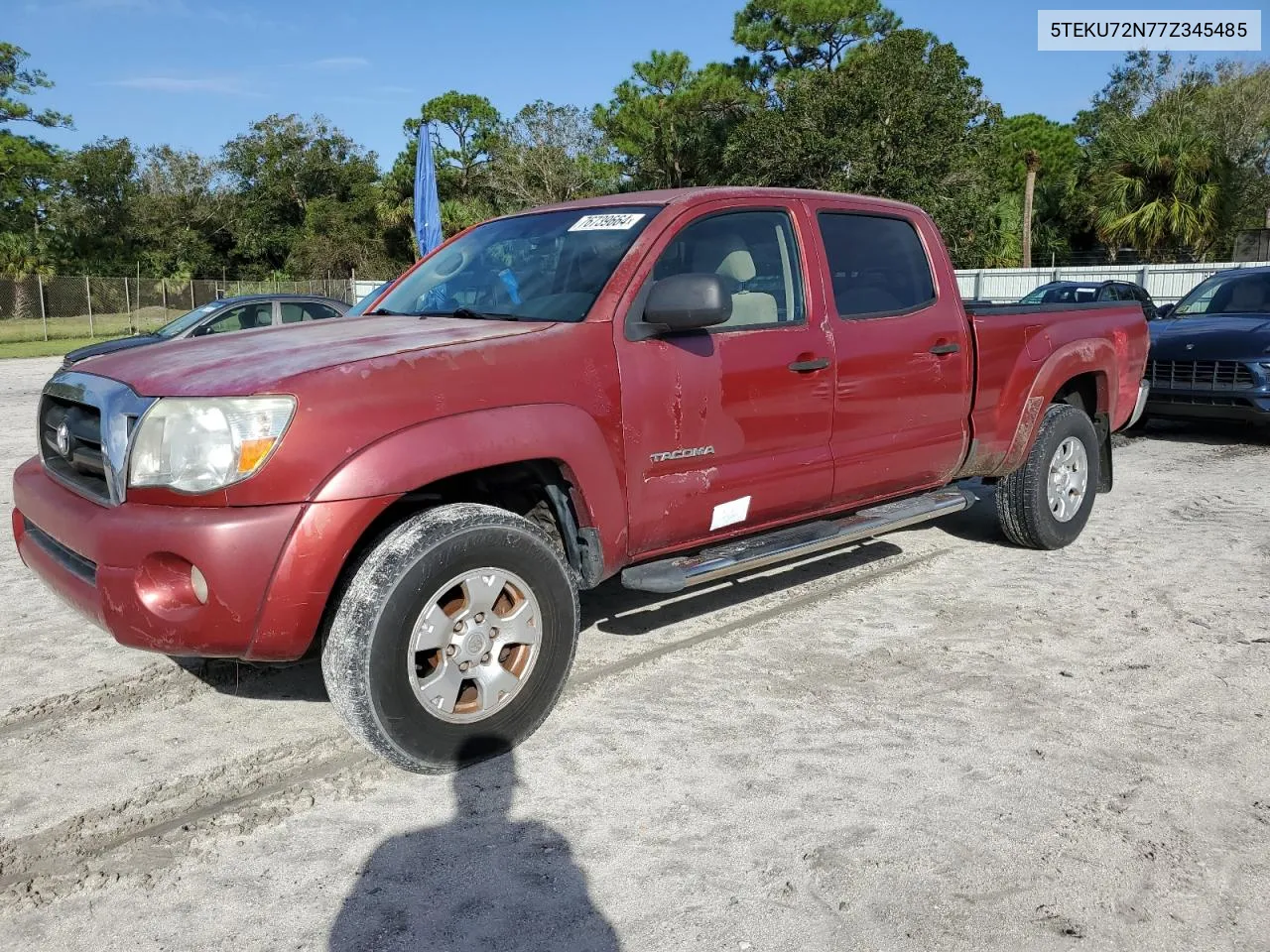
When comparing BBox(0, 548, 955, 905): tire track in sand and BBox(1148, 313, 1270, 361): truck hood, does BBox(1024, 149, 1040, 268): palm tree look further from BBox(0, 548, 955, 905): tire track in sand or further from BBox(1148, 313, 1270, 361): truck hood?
BBox(0, 548, 955, 905): tire track in sand

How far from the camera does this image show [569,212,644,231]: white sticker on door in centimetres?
409

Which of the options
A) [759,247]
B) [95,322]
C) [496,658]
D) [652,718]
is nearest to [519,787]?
[496,658]

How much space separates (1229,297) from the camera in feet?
33.9

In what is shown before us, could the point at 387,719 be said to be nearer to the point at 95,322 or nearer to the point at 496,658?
the point at 496,658

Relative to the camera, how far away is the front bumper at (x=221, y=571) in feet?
9.57

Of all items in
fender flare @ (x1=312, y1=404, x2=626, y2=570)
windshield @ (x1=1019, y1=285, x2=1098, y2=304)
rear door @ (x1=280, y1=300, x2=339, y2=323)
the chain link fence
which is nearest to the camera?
fender flare @ (x1=312, y1=404, x2=626, y2=570)

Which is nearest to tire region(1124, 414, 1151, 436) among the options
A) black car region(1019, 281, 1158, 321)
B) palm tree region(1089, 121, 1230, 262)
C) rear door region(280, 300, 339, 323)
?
black car region(1019, 281, 1158, 321)

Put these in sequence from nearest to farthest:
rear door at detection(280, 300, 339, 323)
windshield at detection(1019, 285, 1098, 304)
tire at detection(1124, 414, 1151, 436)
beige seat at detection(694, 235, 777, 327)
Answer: beige seat at detection(694, 235, 777, 327), tire at detection(1124, 414, 1151, 436), rear door at detection(280, 300, 339, 323), windshield at detection(1019, 285, 1098, 304)

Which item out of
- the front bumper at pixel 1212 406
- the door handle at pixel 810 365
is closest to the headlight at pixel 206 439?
the door handle at pixel 810 365

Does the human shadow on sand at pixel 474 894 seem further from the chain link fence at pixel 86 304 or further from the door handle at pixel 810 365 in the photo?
the chain link fence at pixel 86 304

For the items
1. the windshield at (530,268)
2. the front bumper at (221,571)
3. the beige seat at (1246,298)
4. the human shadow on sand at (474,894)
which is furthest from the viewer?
the beige seat at (1246,298)

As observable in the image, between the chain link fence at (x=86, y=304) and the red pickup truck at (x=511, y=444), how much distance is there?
26.0 m

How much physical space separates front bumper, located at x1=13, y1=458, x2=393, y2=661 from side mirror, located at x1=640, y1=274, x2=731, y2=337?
1.21 meters

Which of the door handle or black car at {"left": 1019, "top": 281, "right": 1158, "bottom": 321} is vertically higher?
black car at {"left": 1019, "top": 281, "right": 1158, "bottom": 321}
